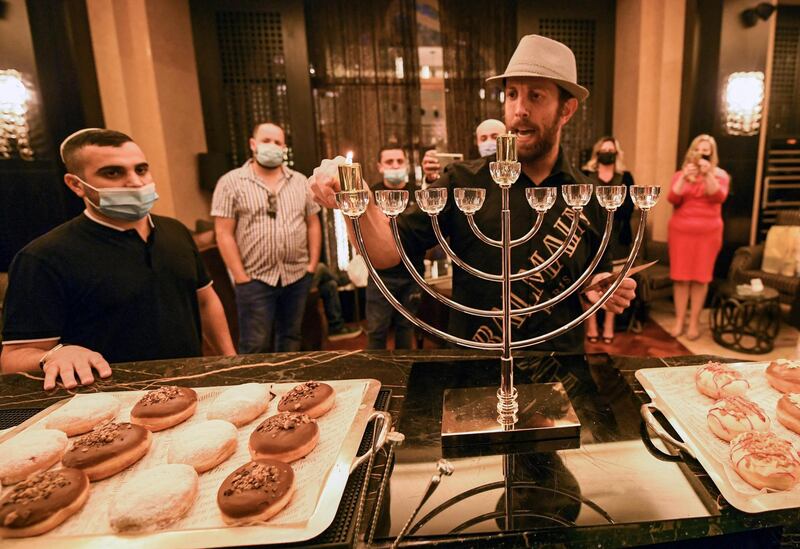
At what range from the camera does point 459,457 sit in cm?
93

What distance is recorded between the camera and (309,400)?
A: 1068 millimetres

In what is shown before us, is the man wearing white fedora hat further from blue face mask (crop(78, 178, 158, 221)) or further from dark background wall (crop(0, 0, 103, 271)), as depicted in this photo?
dark background wall (crop(0, 0, 103, 271))

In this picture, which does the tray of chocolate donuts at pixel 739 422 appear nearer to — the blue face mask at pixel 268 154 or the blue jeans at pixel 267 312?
the blue jeans at pixel 267 312

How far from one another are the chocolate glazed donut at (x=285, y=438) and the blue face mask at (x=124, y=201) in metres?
1.36

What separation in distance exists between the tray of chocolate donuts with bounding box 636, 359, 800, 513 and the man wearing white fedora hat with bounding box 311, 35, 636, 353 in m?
0.55

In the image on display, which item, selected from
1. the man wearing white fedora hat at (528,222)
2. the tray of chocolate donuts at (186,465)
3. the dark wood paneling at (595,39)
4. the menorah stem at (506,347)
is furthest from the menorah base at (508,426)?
the dark wood paneling at (595,39)

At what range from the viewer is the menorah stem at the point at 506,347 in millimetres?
992

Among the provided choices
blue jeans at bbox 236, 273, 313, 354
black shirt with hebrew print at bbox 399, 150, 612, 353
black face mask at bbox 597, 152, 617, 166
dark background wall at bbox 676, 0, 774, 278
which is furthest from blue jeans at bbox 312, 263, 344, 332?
dark background wall at bbox 676, 0, 774, 278

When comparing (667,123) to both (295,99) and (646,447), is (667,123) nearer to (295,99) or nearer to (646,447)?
(295,99)

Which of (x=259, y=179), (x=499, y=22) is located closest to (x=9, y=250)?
(x=259, y=179)

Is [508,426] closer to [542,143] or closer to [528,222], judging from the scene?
[528,222]

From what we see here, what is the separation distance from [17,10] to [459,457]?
479 centimetres

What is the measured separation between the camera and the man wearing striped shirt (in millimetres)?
3428

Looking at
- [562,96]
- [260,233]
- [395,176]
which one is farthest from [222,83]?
[562,96]
